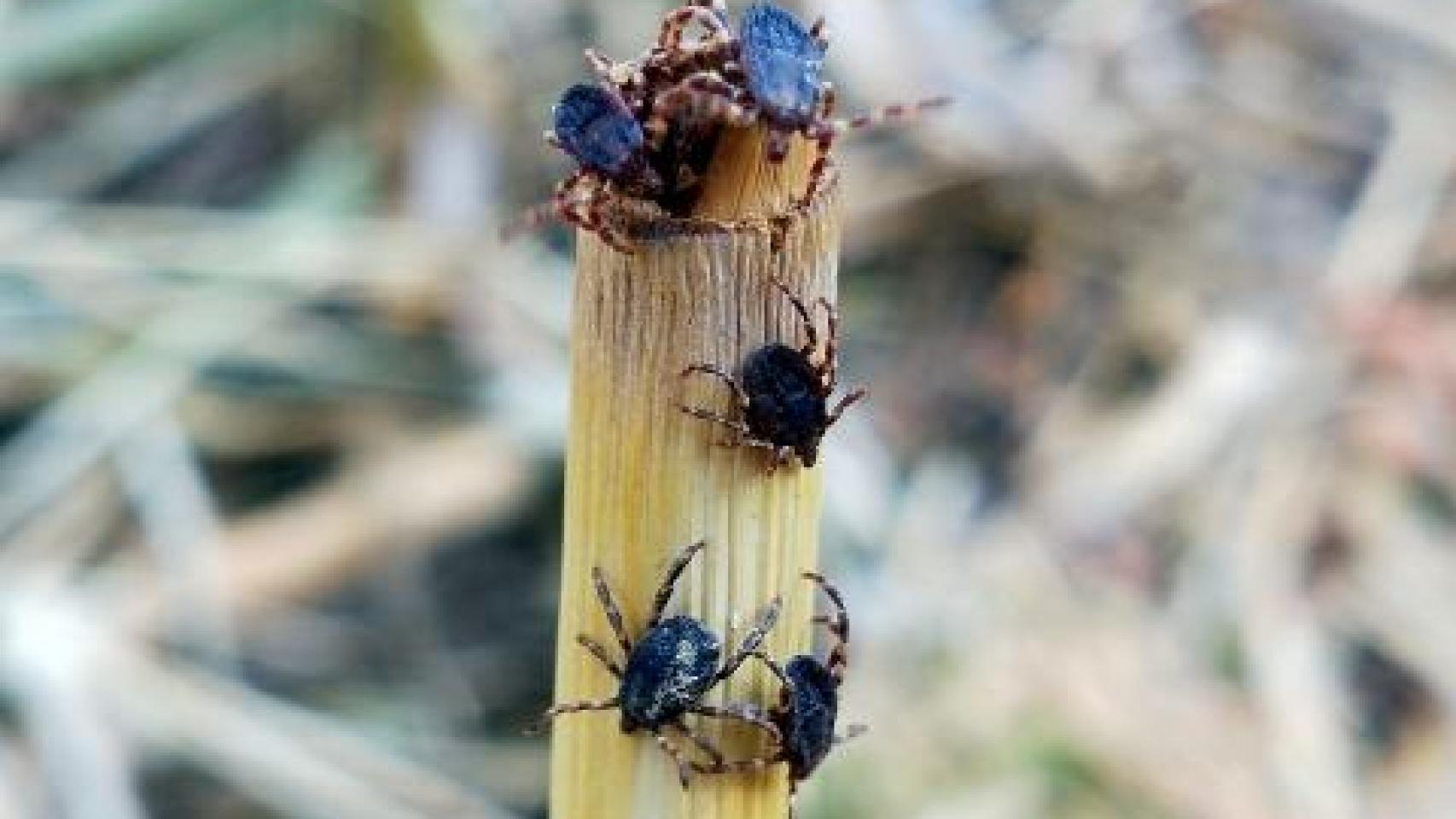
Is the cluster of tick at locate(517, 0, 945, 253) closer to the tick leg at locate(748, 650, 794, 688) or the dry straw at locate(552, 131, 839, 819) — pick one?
the dry straw at locate(552, 131, 839, 819)

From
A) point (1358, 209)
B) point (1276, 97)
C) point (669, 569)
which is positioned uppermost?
point (1276, 97)

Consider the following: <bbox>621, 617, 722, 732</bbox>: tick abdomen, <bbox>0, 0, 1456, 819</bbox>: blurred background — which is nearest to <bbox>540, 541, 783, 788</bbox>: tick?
<bbox>621, 617, 722, 732</bbox>: tick abdomen

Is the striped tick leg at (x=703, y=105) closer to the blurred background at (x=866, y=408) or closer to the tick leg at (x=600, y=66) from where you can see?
the tick leg at (x=600, y=66)

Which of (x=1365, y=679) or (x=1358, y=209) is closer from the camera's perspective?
(x=1365, y=679)

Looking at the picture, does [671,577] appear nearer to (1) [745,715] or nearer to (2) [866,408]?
(1) [745,715]

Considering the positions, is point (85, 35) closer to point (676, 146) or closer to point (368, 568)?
point (368, 568)

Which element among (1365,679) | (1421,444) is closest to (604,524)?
(1365,679)

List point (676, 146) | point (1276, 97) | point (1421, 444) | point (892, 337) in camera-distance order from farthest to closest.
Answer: point (1276, 97) < point (892, 337) < point (1421, 444) < point (676, 146)
